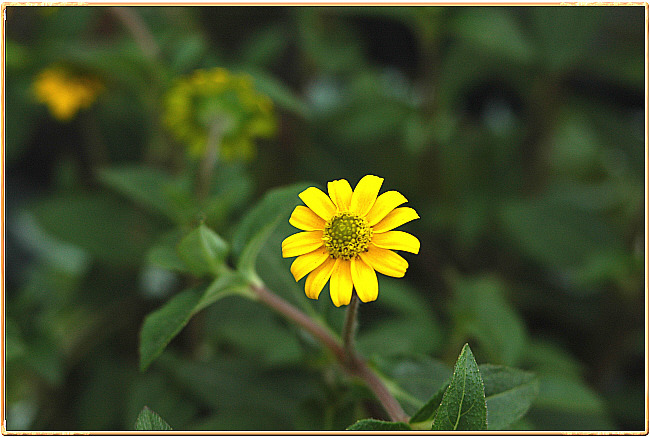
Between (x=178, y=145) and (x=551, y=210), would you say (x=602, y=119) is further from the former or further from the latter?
(x=178, y=145)

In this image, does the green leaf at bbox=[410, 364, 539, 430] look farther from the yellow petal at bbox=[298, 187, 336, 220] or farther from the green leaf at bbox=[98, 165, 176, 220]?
the green leaf at bbox=[98, 165, 176, 220]

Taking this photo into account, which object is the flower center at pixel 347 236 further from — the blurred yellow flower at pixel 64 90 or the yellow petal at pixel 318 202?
the blurred yellow flower at pixel 64 90

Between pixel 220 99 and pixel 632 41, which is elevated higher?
pixel 632 41

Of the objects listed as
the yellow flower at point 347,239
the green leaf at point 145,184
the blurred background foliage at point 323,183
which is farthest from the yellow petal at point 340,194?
the green leaf at point 145,184

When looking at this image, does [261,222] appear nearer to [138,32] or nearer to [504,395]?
[504,395]

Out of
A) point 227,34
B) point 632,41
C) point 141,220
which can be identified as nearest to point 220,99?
point 141,220

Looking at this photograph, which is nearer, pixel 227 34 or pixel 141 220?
pixel 141 220

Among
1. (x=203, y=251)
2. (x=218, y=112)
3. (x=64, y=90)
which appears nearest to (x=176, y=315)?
(x=203, y=251)
